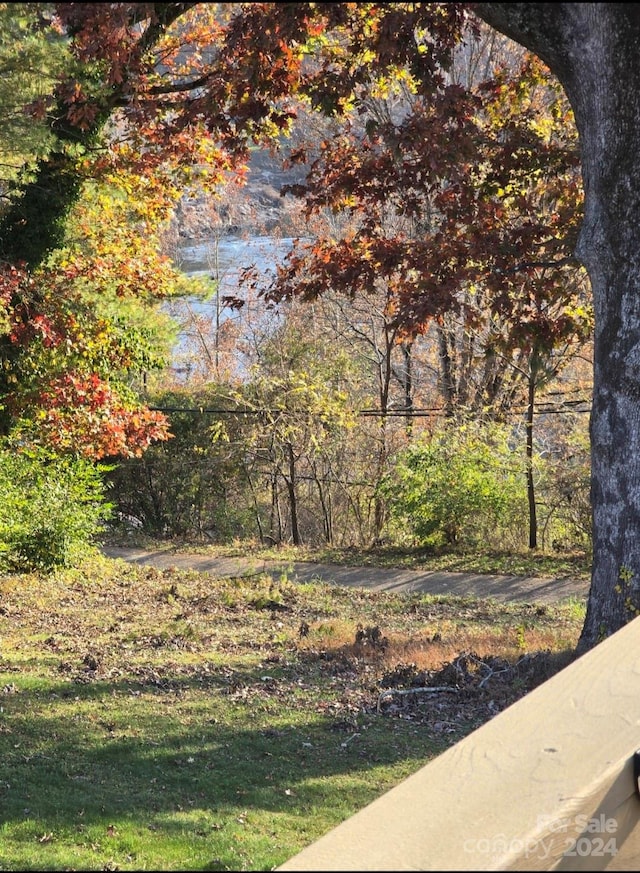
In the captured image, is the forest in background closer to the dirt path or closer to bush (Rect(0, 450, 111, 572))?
bush (Rect(0, 450, 111, 572))

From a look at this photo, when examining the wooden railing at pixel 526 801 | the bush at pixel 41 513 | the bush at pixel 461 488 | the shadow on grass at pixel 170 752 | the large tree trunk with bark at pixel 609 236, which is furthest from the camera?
the bush at pixel 461 488

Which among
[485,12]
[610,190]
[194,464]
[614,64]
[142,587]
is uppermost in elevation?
[485,12]

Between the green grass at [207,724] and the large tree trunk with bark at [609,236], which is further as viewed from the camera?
the large tree trunk with bark at [609,236]

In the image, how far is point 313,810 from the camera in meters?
3.94

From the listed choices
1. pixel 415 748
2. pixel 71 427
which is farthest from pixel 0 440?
pixel 415 748

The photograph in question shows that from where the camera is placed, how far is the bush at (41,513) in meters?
11.0

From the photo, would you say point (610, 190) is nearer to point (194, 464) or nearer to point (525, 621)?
point (525, 621)

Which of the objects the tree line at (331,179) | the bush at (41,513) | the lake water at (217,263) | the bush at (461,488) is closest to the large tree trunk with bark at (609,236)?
the tree line at (331,179)

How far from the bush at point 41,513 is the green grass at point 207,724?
1483mm

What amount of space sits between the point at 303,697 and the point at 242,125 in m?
4.33

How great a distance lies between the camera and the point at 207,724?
5.20 meters

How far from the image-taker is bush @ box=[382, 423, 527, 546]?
13969 mm

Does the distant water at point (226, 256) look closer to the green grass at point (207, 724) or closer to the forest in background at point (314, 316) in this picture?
the forest in background at point (314, 316)

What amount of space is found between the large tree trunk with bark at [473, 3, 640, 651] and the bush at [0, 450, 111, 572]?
7.51 meters
